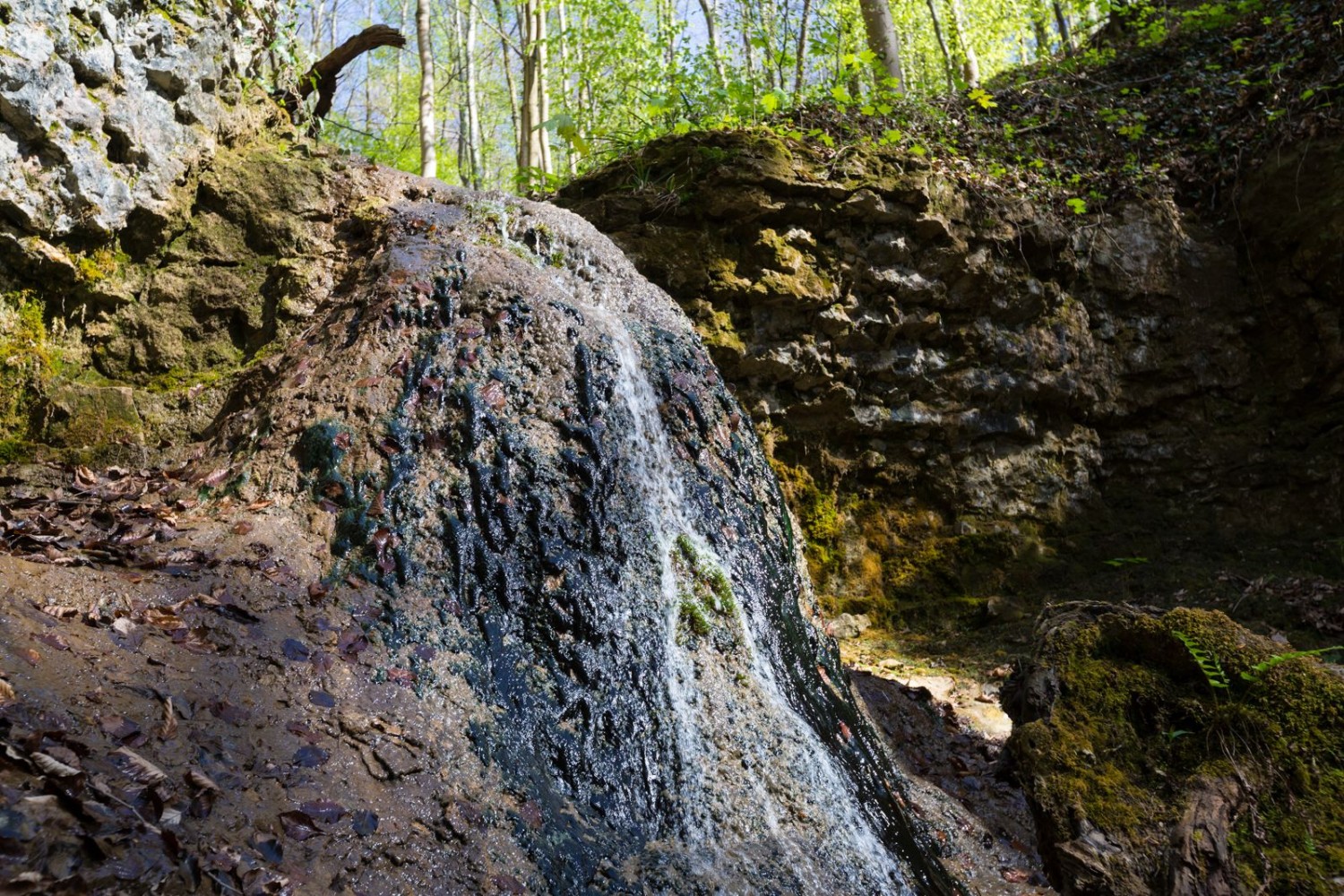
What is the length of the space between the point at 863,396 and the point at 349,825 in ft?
19.8

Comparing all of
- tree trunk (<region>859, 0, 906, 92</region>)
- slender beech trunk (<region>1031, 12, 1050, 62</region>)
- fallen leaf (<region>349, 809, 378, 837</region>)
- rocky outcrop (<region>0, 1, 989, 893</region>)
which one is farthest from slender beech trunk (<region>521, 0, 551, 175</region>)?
fallen leaf (<region>349, 809, 378, 837</region>)

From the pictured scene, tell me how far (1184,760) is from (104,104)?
6.47 m

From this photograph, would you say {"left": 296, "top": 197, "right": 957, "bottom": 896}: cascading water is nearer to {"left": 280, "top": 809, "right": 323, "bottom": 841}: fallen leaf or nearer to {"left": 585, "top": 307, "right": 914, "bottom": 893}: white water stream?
{"left": 585, "top": 307, "right": 914, "bottom": 893}: white water stream

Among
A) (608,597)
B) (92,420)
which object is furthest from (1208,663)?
(92,420)

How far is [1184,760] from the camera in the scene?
3.72 meters

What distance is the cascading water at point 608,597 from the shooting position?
3252 millimetres

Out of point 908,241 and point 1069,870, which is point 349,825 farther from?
point 908,241

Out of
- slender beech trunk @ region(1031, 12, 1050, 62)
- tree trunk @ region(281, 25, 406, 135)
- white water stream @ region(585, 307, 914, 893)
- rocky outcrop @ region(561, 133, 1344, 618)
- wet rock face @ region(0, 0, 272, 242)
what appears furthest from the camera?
slender beech trunk @ region(1031, 12, 1050, 62)

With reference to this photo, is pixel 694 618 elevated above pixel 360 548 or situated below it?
below

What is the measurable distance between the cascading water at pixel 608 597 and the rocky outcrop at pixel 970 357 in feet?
7.04

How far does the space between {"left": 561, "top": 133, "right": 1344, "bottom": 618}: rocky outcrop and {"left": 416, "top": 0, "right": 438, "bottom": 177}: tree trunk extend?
15.8ft

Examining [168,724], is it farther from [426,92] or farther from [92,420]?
[426,92]

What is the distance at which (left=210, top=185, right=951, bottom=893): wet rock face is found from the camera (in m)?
3.29

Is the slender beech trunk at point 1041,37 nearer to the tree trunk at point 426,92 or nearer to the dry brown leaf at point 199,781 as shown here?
the tree trunk at point 426,92
